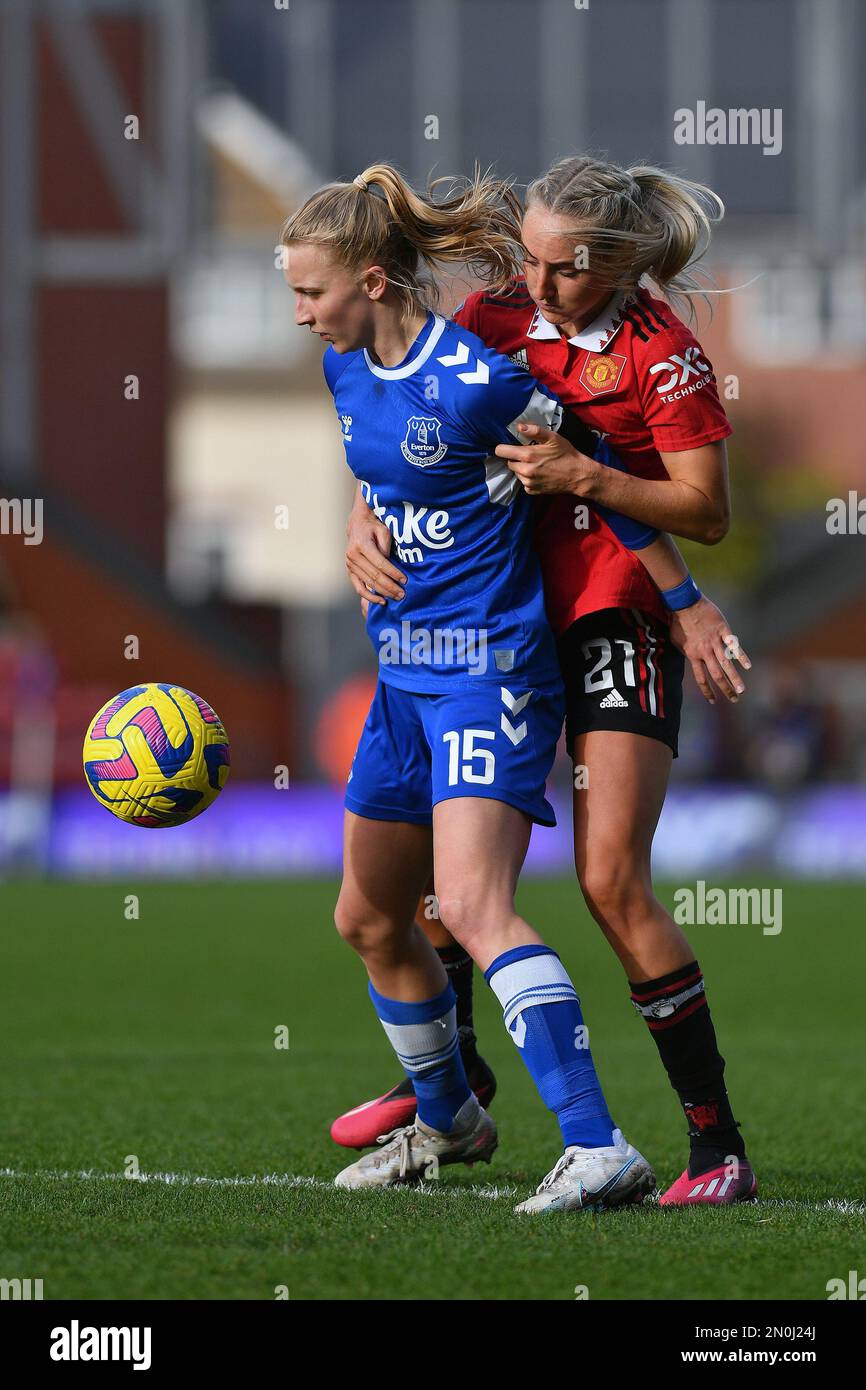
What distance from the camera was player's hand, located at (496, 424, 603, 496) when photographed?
449 centimetres

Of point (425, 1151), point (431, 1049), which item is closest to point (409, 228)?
point (431, 1049)

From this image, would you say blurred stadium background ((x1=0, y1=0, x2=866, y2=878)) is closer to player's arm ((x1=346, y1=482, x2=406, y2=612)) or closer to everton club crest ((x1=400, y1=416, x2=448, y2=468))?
player's arm ((x1=346, y1=482, x2=406, y2=612))

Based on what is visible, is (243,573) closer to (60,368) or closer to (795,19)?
(60,368)

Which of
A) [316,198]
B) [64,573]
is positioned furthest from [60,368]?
[316,198]

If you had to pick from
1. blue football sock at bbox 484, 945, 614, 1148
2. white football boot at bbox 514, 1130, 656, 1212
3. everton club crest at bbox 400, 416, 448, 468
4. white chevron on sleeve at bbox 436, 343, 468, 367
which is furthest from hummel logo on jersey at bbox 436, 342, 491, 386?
white football boot at bbox 514, 1130, 656, 1212

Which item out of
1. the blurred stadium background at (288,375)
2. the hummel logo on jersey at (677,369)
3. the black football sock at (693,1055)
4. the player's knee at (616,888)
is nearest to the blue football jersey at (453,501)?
the hummel logo on jersey at (677,369)

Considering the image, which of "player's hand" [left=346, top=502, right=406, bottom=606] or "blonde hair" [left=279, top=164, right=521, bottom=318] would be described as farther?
"player's hand" [left=346, top=502, right=406, bottom=606]

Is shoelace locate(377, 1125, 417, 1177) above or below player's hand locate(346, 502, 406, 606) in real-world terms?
below

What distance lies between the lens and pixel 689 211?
478 centimetres

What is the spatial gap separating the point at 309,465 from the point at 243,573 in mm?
2689

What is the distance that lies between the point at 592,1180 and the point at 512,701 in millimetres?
1053

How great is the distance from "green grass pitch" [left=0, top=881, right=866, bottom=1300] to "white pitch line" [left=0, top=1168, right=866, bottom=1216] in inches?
0.6

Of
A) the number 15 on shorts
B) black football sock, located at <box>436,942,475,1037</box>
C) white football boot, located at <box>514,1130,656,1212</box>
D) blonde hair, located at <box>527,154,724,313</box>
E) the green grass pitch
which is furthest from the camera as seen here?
black football sock, located at <box>436,942,475,1037</box>
